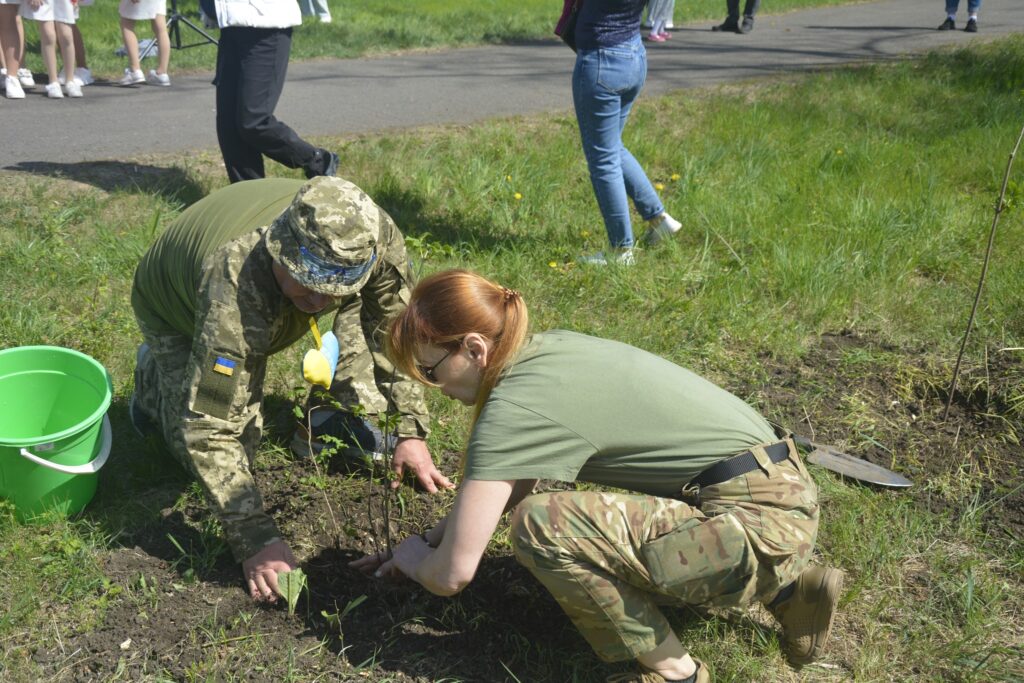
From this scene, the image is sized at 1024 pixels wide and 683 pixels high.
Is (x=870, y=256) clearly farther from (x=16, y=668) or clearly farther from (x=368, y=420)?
(x=16, y=668)

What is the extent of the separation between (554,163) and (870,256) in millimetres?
2005

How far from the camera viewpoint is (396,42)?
10.3 metres

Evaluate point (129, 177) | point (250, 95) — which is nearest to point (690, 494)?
point (250, 95)

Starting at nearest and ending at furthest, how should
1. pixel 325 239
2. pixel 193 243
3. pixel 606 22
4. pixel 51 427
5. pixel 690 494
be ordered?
pixel 325 239 → pixel 690 494 → pixel 193 243 → pixel 51 427 → pixel 606 22

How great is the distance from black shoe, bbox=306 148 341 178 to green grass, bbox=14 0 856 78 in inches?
166

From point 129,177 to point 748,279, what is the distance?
3.47 meters

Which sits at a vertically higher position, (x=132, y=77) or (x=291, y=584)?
(x=132, y=77)

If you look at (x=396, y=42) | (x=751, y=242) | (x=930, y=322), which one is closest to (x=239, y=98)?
(x=751, y=242)

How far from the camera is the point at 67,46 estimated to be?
288 inches

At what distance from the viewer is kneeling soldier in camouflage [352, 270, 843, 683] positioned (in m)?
2.13

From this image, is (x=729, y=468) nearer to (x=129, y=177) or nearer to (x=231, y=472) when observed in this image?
(x=231, y=472)

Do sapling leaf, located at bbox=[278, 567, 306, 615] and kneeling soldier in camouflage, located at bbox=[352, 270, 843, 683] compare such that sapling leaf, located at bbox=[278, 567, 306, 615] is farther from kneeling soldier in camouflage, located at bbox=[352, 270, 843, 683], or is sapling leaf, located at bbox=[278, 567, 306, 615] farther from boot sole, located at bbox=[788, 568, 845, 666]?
boot sole, located at bbox=[788, 568, 845, 666]

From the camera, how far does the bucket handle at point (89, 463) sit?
2.65 metres

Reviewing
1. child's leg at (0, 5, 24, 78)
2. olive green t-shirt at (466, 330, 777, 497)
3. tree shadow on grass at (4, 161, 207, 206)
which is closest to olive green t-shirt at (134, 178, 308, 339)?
olive green t-shirt at (466, 330, 777, 497)
